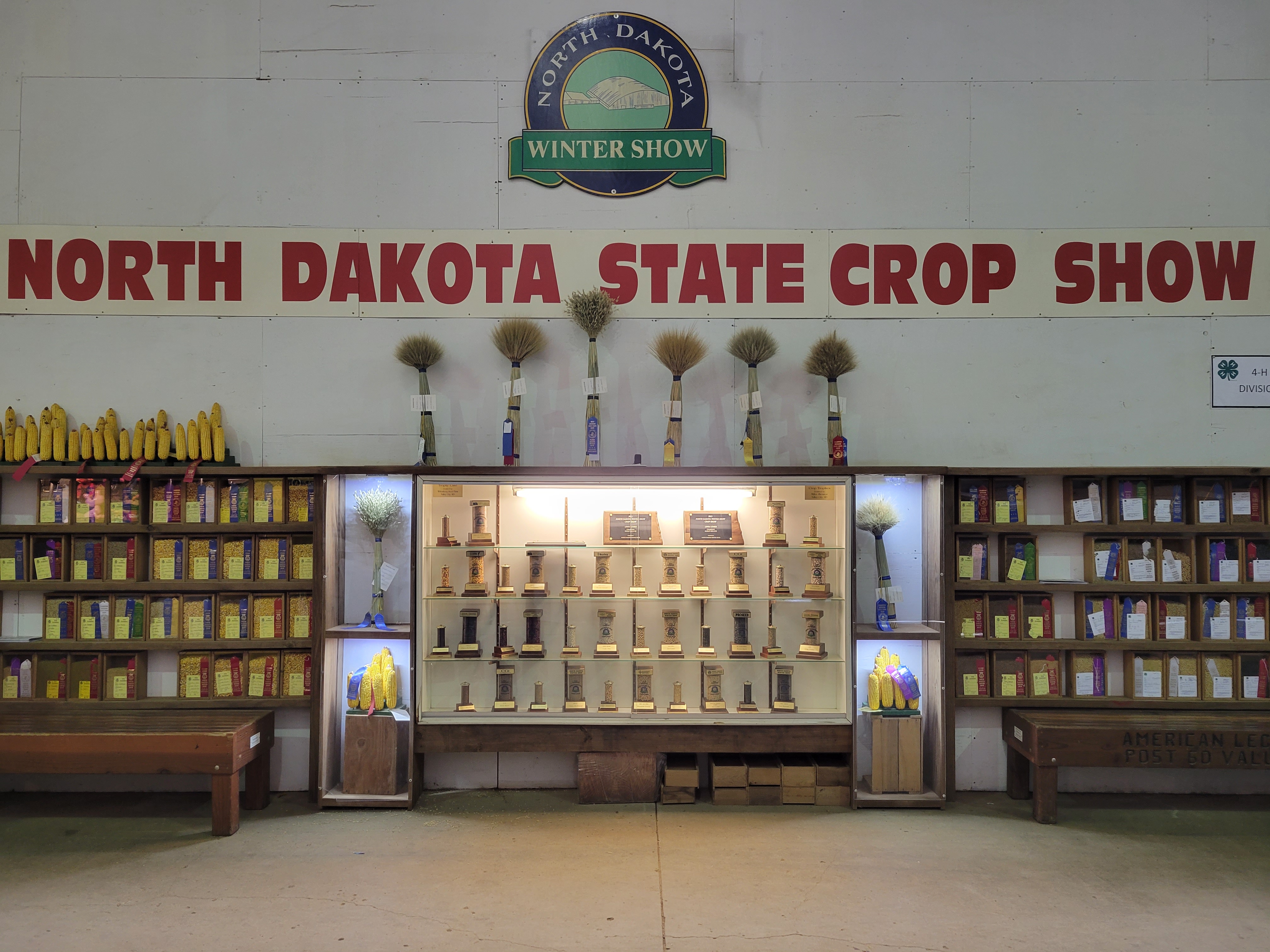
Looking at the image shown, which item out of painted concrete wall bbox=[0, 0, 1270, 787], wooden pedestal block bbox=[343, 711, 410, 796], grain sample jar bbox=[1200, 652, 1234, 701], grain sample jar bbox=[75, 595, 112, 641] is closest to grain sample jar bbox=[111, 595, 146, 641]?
grain sample jar bbox=[75, 595, 112, 641]

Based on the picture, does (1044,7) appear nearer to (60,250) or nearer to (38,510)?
(60,250)

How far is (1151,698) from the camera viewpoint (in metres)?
5.30

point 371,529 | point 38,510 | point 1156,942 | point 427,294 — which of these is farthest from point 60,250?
point 1156,942

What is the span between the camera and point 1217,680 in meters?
5.31

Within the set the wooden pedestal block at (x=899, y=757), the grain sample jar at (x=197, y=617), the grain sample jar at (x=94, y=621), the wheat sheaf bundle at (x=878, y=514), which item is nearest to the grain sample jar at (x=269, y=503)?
the grain sample jar at (x=197, y=617)

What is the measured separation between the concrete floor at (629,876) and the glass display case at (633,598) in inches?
28.2

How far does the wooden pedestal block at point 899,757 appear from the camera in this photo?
5.10 m

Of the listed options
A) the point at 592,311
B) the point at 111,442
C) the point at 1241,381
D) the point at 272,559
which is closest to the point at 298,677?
the point at 272,559

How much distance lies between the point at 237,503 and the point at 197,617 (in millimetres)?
751

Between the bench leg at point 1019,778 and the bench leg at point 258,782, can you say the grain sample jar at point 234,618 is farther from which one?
the bench leg at point 1019,778

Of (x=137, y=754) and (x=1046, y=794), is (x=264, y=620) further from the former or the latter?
(x=1046, y=794)

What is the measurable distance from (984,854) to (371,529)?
3.95 m

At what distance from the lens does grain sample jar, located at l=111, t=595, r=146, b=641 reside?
17.4ft

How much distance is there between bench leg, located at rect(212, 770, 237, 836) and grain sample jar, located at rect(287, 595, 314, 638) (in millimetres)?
918
